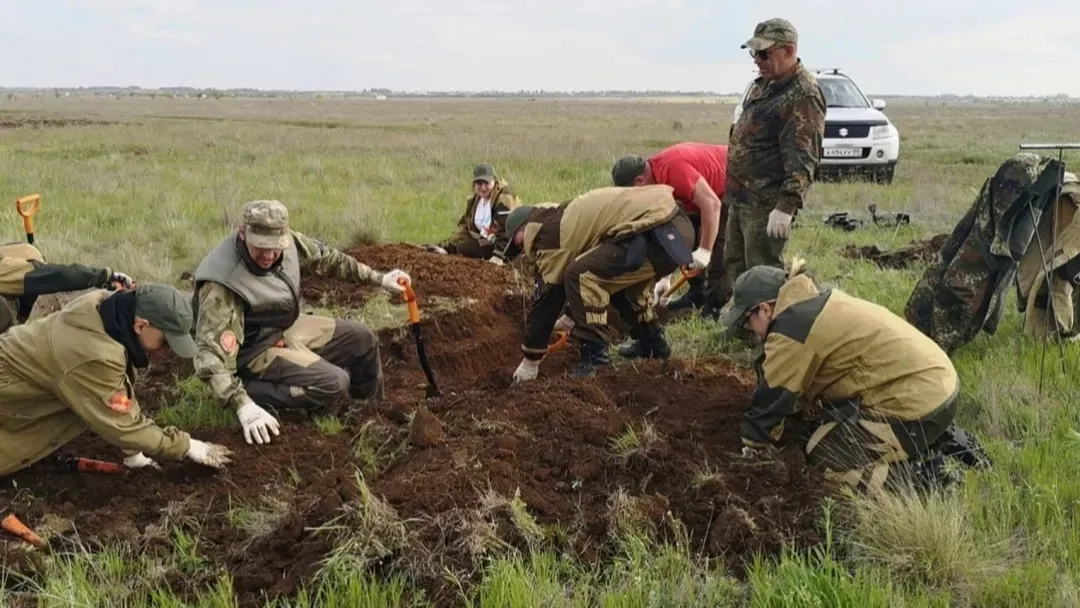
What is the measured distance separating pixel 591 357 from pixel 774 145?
1885 millimetres

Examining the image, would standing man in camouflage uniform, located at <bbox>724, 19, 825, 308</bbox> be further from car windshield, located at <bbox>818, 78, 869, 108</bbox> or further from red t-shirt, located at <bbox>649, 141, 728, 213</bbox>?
car windshield, located at <bbox>818, 78, 869, 108</bbox>

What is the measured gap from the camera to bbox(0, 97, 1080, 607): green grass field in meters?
2.62

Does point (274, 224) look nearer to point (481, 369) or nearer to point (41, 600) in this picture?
point (41, 600)

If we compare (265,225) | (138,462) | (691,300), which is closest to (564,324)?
(691,300)

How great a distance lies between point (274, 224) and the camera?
13.0ft

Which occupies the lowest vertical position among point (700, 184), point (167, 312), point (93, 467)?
point (93, 467)

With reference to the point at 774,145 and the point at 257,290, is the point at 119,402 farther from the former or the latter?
the point at 774,145

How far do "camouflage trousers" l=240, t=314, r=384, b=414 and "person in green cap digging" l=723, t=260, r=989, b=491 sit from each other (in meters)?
2.45

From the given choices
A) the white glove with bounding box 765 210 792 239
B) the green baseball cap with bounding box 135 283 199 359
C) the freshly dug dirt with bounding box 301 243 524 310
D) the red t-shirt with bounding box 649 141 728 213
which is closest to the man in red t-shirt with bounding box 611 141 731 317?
the red t-shirt with bounding box 649 141 728 213

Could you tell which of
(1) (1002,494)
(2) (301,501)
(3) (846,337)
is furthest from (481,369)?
(1) (1002,494)

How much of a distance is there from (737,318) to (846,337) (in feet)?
1.49

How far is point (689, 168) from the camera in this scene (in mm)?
5340

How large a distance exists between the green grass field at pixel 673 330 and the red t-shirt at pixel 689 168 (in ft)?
3.47

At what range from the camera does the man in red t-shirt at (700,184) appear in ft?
17.0
